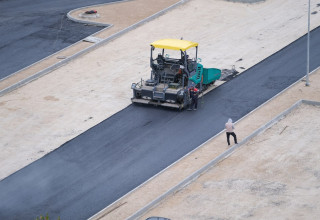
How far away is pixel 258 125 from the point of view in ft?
96.7

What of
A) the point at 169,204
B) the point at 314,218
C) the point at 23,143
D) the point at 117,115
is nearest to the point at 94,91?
the point at 117,115

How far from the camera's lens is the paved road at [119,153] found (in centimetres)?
2456

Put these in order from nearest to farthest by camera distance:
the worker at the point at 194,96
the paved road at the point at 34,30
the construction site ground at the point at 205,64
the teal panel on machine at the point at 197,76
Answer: the construction site ground at the point at 205,64 → the worker at the point at 194,96 → the teal panel on machine at the point at 197,76 → the paved road at the point at 34,30

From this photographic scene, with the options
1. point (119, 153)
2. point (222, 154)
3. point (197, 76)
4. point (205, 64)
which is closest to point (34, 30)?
point (205, 64)

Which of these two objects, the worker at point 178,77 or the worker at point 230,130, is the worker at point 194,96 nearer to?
the worker at point 178,77

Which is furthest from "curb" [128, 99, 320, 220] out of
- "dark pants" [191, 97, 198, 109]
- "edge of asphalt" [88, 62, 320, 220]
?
"dark pants" [191, 97, 198, 109]

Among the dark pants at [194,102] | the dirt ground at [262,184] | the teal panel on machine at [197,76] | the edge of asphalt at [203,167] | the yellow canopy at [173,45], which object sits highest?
the yellow canopy at [173,45]

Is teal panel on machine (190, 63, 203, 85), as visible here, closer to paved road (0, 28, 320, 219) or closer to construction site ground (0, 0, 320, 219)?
paved road (0, 28, 320, 219)

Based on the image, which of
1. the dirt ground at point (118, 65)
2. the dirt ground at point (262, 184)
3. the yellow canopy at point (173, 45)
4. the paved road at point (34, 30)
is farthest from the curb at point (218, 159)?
the paved road at point (34, 30)

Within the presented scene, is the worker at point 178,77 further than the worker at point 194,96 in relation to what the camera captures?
Yes

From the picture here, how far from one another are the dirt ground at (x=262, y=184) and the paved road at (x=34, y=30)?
17041 mm

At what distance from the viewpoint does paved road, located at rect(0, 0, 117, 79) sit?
4027 centimetres

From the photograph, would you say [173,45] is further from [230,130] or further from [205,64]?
[230,130]

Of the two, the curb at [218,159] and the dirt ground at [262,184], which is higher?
the curb at [218,159]
